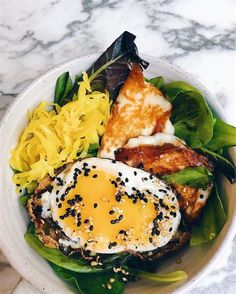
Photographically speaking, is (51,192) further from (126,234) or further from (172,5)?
(172,5)

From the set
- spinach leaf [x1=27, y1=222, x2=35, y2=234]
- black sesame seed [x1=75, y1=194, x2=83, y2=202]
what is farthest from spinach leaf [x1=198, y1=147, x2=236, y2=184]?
spinach leaf [x1=27, y1=222, x2=35, y2=234]

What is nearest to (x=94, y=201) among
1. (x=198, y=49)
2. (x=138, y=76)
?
(x=138, y=76)

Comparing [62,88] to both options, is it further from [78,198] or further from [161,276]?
[161,276]

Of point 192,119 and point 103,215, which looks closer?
point 103,215

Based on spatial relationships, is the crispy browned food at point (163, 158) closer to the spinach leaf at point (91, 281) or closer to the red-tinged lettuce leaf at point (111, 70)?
the red-tinged lettuce leaf at point (111, 70)

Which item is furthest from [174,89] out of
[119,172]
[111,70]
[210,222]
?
[210,222]

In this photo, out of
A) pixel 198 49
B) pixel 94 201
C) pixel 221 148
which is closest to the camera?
pixel 94 201

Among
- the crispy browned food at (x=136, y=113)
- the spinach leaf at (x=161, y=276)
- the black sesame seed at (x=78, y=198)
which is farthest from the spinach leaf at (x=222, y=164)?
the black sesame seed at (x=78, y=198)
